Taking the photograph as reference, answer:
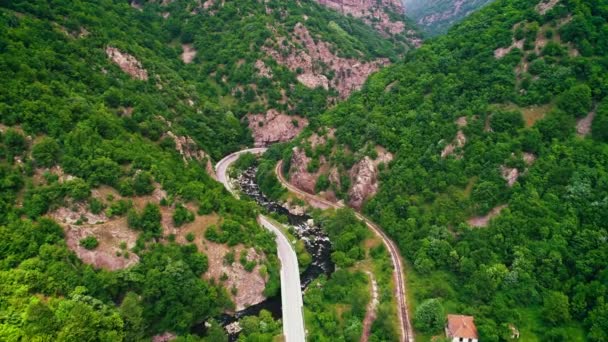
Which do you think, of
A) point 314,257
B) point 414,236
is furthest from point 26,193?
point 414,236

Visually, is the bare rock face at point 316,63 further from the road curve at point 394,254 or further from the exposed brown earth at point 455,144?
the exposed brown earth at point 455,144

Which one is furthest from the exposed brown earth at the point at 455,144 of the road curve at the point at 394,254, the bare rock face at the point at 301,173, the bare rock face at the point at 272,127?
the bare rock face at the point at 272,127

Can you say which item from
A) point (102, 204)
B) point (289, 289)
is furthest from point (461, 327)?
point (102, 204)

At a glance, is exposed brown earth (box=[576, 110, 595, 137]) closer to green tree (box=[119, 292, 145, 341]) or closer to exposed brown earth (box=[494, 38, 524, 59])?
exposed brown earth (box=[494, 38, 524, 59])

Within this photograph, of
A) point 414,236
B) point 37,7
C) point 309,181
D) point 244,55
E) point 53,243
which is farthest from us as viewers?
point 244,55

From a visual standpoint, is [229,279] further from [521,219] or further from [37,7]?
[37,7]

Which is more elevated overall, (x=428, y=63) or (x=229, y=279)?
(x=428, y=63)

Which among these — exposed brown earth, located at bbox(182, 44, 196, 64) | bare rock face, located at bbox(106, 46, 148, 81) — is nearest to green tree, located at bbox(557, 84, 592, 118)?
bare rock face, located at bbox(106, 46, 148, 81)

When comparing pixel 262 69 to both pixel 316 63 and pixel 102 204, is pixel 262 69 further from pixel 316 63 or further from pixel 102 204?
pixel 102 204
